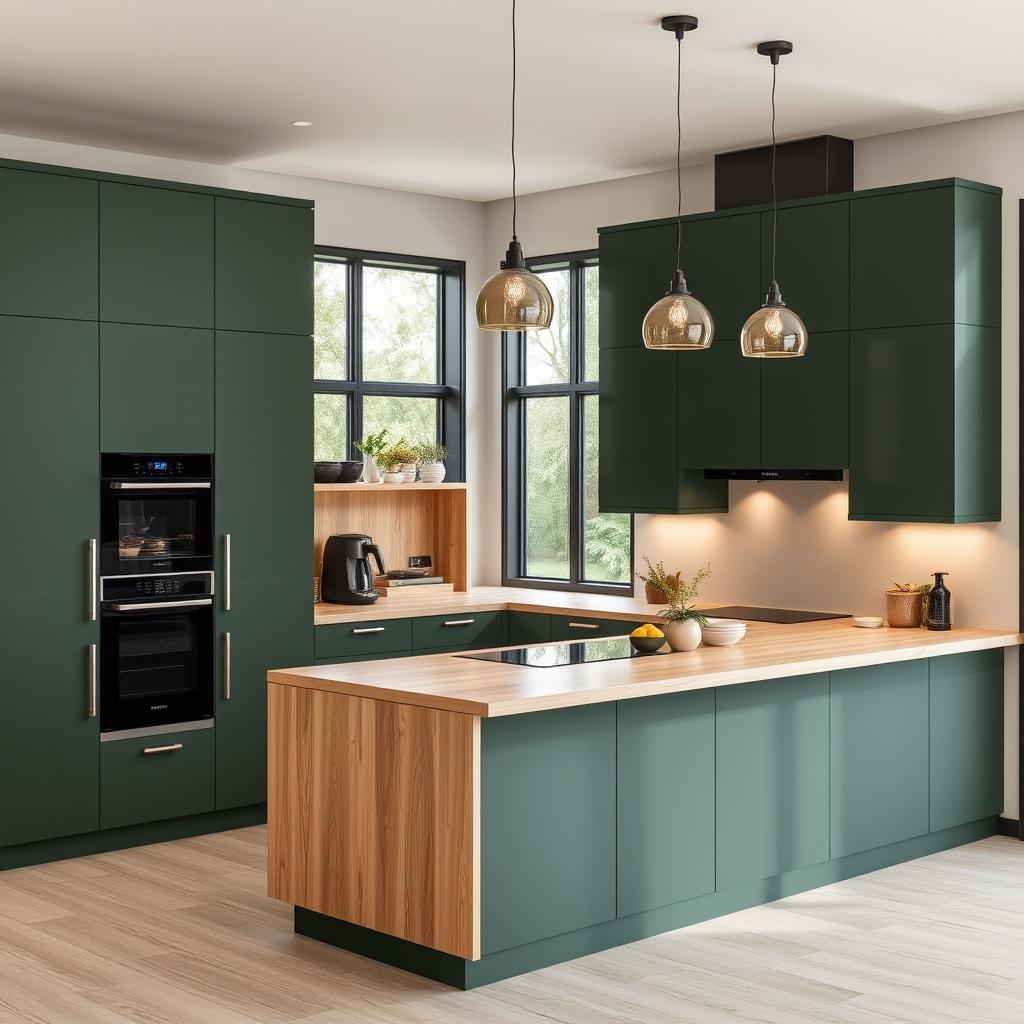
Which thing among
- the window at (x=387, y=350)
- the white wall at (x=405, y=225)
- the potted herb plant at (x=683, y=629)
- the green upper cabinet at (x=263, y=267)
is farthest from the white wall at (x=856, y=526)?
the green upper cabinet at (x=263, y=267)

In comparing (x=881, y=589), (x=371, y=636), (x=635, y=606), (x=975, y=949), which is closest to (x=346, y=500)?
(x=371, y=636)

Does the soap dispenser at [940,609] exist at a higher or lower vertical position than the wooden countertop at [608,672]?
higher

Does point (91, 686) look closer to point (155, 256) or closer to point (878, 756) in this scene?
→ point (155, 256)

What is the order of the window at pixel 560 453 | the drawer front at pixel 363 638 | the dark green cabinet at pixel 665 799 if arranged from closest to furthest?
the dark green cabinet at pixel 665 799, the drawer front at pixel 363 638, the window at pixel 560 453

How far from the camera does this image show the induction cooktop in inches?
239

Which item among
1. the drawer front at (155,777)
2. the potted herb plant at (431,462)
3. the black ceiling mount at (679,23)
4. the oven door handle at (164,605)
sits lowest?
the drawer front at (155,777)

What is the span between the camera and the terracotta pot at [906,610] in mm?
5805

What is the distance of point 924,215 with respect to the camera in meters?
5.54

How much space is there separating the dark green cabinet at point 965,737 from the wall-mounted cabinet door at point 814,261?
142 cm

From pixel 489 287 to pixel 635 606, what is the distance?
295 centimetres

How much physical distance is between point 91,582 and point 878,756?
2.98 metres

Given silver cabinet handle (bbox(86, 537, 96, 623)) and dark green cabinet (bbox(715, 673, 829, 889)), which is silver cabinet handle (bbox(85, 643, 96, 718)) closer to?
silver cabinet handle (bbox(86, 537, 96, 623))

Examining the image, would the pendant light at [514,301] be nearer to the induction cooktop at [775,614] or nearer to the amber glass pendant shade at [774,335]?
the amber glass pendant shade at [774,335]

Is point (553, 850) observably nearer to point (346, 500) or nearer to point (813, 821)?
point (813, 821)
